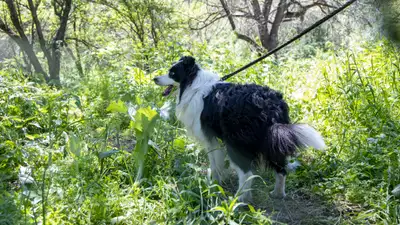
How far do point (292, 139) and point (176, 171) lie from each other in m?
1.11

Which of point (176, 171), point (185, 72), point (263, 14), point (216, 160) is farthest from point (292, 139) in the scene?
point (263, 14)

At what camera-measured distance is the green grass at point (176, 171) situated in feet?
8.42

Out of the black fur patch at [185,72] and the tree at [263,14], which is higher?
the tree at [263,14]

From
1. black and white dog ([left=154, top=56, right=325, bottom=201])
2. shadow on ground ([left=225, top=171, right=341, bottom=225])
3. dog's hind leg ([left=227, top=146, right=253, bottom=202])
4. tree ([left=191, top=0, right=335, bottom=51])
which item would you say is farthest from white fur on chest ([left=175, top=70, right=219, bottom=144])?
tree ([left=191, top=0, right=335, bottom=51])

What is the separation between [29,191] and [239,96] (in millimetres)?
1761

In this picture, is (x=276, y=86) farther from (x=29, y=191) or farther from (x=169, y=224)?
(x=29, y=191)

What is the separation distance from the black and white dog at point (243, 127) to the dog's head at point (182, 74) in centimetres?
7

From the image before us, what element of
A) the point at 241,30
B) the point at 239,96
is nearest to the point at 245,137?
the point at 239,96

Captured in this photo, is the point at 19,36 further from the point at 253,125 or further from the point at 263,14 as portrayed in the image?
the point at 263,14

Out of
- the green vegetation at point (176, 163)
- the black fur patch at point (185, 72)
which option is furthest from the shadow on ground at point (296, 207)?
the black fur patch at point (185, 72)

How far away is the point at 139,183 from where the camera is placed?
2994 millimetres

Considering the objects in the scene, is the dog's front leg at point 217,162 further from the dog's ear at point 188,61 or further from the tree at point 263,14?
the tree at point 263,14

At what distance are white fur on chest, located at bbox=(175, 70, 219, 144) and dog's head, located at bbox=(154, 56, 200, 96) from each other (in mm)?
70

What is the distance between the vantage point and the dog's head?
152 inches
